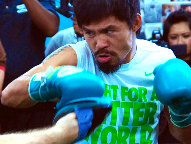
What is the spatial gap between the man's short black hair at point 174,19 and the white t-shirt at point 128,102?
2.83ft

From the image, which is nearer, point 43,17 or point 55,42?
point 43,17

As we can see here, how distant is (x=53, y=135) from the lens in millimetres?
913

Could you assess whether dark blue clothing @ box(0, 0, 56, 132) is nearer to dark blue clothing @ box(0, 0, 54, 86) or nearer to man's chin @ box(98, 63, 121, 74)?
dark blue clothing @ box(0, 0, 54, 86)

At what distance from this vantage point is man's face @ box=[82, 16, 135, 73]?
4.47ft

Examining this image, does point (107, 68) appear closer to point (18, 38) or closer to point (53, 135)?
point (53, 135)

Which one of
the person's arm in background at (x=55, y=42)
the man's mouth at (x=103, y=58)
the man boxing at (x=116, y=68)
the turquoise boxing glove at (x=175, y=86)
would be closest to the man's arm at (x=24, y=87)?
the man boxing at (x=116, y=68)

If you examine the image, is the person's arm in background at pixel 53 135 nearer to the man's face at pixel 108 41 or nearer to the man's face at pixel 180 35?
the man's face at pixel 108 41

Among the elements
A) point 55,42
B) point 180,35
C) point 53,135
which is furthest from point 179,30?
point 53,135

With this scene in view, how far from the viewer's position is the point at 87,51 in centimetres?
149

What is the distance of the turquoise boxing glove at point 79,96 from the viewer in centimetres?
101

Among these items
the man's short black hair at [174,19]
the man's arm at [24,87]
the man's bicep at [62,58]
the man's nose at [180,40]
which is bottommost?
the man's nose at [180,40]

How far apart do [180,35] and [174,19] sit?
0.17 metres

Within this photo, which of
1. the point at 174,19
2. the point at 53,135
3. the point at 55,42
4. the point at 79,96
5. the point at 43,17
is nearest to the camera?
the point at 53,135

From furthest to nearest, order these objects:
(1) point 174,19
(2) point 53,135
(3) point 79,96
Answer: (1) point 174,19 → (3) point 79,96 → (2) point 53,135
